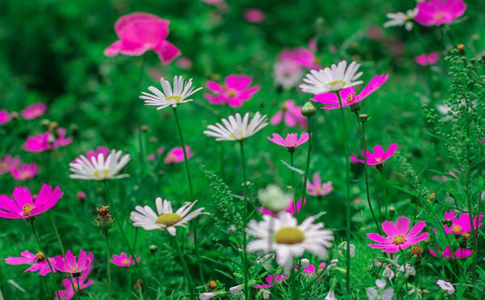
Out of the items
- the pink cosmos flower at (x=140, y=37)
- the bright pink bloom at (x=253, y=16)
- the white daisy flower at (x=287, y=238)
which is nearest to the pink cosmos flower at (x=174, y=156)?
the pink cosmos flower at (x=140, y=37)

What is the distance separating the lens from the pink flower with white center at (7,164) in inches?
65.4

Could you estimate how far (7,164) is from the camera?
1.69 meters

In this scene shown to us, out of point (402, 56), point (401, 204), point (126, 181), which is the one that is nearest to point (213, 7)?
point (402, 56)

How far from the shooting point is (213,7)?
10.5 ft

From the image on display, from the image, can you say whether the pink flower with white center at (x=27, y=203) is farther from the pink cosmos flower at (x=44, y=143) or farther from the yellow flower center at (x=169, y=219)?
the pink cosmos flower at (x=44, y=143)

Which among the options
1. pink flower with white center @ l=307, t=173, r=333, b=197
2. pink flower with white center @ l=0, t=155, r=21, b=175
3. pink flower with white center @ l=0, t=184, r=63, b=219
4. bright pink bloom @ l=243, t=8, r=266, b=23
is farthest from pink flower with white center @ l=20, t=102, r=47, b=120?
bright pink bloom @ l=243, t=8, r=266, b=23

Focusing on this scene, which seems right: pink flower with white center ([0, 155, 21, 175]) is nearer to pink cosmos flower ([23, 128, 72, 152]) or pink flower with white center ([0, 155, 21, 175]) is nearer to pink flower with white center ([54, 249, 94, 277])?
pink cosmos flower ([23, 128, 72, 152])

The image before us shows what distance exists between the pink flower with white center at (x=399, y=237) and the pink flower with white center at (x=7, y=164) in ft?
3.93

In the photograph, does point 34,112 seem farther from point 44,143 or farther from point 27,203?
point 27,203

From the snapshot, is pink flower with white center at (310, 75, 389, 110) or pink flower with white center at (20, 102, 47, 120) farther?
pink flower with white center at (20, 102, 47, 120)

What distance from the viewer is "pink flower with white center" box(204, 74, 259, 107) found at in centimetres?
161

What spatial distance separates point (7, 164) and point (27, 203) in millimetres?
762

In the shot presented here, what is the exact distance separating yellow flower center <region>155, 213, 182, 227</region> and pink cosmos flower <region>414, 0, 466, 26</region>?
0.89 m

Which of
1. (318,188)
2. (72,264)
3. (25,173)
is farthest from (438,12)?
(25,173)
